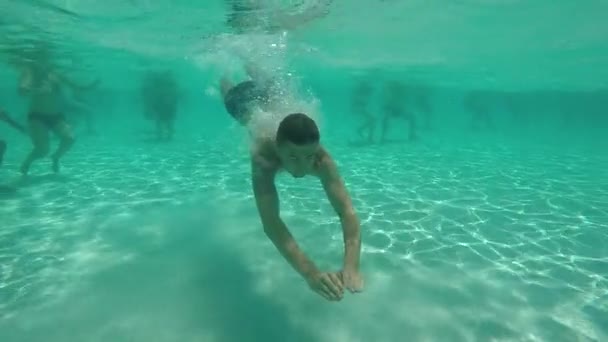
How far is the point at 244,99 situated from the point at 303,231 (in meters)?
2.97

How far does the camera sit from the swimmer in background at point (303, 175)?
147 inches

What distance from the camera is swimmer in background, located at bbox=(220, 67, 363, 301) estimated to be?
373 cm

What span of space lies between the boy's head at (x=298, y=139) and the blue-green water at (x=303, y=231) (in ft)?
7.35

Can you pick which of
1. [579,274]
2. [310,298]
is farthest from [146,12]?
[579,274]

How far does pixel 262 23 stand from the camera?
16141 millimetres

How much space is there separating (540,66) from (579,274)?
2933 centimetres

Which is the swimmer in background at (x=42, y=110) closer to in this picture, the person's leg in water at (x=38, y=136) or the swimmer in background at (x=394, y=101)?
the person's leg in water at (x=38, y=136)

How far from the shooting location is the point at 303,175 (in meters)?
4.47

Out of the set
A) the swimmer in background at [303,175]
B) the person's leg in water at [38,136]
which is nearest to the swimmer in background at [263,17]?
the person's leg in water at [38,136]

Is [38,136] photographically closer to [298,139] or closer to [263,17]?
[263,17]

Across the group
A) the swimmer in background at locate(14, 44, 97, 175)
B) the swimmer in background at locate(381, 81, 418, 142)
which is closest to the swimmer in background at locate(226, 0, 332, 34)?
the swimmer in background at locate(381, 81, 418, 142)

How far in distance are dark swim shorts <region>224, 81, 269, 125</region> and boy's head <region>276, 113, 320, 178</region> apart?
8.68 ft

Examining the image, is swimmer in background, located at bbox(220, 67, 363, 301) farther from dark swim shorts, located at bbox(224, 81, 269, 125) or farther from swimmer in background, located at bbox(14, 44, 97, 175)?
swimmer in background, located at bbox(14, 44, 97, 175)

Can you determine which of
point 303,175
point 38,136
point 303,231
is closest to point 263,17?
point 38,136
